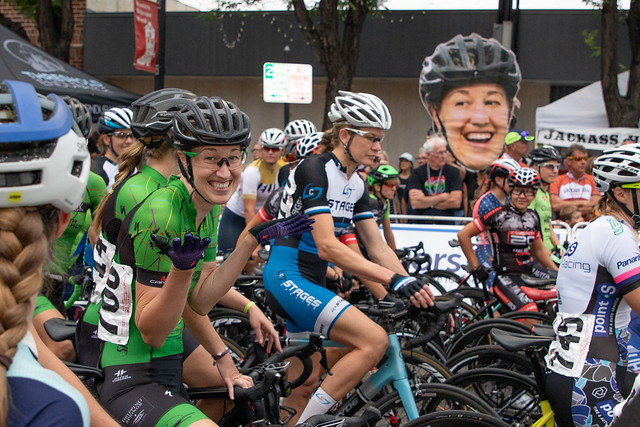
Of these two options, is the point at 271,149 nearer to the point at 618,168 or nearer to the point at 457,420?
the point at 618,168

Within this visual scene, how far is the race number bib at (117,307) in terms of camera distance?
2.94 meters

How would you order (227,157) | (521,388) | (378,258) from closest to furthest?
1. (227,157)
2. (521,388)
3. (378,258)

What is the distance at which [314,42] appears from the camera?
15320mm

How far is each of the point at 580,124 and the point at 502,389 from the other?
37.5 ft

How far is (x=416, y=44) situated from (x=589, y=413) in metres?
16.5

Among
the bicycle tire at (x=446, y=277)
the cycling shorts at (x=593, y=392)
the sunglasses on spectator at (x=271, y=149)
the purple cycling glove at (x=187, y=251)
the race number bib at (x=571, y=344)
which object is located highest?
the sunglasses on spectator at (x=271, y=149)

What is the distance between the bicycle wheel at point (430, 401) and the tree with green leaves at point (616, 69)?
39.6 ft

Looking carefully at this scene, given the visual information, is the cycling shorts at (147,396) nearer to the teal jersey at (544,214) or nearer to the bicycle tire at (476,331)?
the bicycle tire at (476,331)

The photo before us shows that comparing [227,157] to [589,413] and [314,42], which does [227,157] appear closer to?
[589,413]

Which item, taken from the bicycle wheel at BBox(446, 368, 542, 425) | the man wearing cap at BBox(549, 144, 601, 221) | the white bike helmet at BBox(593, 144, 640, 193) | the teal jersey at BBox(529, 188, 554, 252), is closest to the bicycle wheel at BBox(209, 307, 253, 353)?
the bicycle wheel at BBox(446, 368, 542, 425)

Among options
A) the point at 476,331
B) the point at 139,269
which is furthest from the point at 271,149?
the point at 139,269

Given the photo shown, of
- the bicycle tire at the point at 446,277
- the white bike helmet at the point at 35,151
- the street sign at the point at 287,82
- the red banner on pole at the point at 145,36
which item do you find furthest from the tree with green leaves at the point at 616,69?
the white bike helmet at the point at 35,151

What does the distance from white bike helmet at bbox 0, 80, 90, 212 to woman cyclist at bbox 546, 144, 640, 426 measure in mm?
2641

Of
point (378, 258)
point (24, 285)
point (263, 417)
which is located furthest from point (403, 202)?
point (24, 285)
